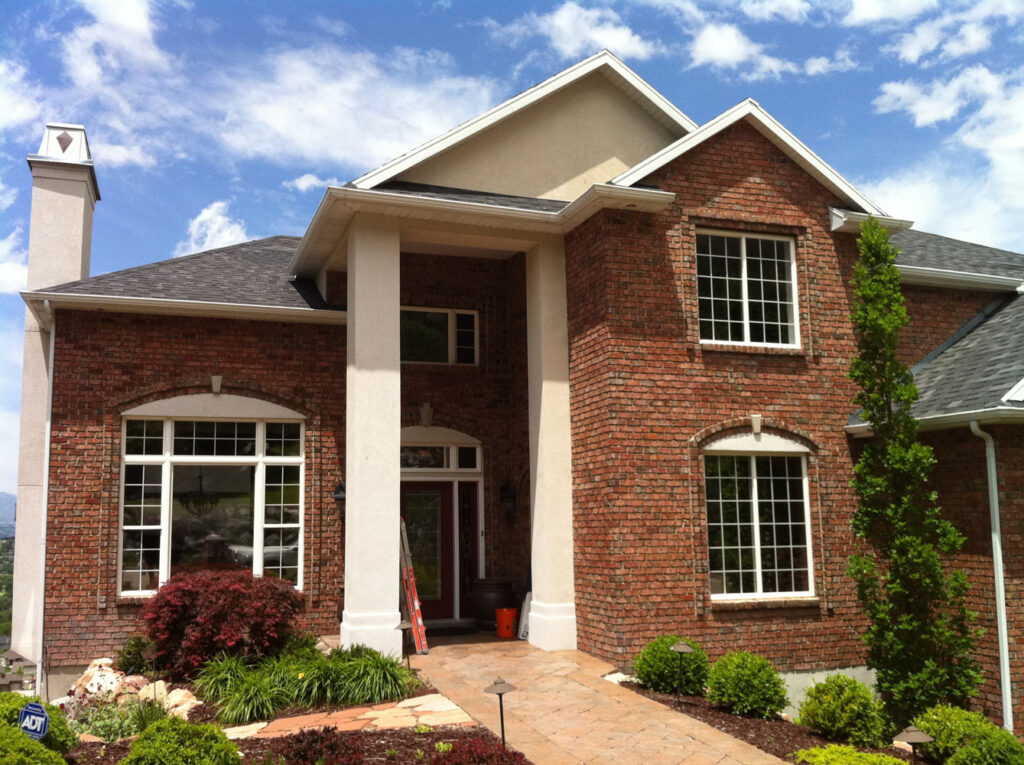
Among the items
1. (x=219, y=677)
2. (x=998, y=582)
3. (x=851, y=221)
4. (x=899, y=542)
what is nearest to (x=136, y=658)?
(x=219, y=677)

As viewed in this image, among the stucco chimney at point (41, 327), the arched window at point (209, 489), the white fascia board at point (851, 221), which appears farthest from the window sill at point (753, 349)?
the stucco chimney at point (41, 327)

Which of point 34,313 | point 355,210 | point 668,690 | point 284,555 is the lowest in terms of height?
point 668,690

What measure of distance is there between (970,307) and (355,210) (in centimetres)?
981

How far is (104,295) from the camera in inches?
495

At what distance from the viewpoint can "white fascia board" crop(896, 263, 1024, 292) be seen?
44.7ft

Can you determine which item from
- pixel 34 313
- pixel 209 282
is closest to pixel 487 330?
pixel 209 282

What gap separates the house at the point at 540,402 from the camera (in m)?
11.3

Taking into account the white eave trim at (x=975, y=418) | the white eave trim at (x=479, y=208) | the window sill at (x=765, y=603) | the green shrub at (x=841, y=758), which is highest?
the white eave trim at (x=479, y=208)

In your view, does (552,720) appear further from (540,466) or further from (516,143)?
(516,143)

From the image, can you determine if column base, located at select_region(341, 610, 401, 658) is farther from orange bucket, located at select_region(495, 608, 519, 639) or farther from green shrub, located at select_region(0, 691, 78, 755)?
green shrub, located at select_region(0, 691, 78, 755)

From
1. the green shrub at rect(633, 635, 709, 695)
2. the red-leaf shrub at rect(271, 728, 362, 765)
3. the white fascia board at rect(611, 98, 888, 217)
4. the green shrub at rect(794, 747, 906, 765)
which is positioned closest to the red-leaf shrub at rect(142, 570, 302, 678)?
the red-leaf shrub at rect(271, 728, 362, 765)

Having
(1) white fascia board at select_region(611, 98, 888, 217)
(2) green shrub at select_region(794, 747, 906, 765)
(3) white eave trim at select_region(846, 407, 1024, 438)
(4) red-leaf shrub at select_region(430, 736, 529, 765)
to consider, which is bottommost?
(2) green shrub at select_region(794, 747, 906, 765)

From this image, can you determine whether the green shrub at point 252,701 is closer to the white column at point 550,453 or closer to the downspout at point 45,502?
the white column at point 550,453

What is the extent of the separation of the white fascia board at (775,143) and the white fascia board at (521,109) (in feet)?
5.21
